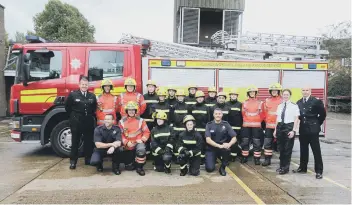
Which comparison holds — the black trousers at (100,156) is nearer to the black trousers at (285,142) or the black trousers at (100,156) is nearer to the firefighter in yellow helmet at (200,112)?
the firefighter in yellow helmet at (200,112)

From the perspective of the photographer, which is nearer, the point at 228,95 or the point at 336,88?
the point at 228,95

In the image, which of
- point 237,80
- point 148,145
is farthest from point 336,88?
point 148,145

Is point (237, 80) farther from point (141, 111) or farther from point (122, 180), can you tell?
point (122, 180)

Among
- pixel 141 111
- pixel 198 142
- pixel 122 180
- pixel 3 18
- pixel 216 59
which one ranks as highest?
pixel 3 18

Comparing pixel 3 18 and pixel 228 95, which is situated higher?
pixel 3 18

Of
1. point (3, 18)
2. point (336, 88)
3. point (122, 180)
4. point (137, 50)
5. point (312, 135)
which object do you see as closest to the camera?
point (122, 180)

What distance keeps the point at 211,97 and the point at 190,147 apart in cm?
141

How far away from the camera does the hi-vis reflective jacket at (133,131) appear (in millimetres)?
6152

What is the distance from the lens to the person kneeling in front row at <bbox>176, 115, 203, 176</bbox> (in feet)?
19.3

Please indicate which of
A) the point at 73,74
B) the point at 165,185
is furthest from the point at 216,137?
the point at 73,74

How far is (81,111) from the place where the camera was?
625 cm

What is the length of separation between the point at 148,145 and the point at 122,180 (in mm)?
1306

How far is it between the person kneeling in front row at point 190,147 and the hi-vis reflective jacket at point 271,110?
1503 mm

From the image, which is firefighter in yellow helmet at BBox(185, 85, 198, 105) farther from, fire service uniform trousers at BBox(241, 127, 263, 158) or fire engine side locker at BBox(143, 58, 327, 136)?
fire service uniform trousers at BBox(241, 127, 263, 158)
